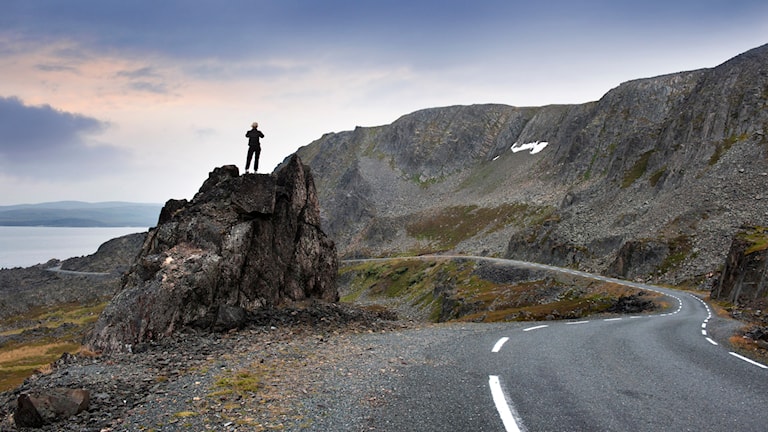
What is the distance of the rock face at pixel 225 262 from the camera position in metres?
20.5

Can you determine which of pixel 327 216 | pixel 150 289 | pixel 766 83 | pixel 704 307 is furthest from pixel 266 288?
pixel 327 216

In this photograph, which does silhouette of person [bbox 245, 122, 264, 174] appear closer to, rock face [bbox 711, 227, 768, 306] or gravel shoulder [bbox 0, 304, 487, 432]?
gravel shoulder [bbox 0, 304, 487, 432]

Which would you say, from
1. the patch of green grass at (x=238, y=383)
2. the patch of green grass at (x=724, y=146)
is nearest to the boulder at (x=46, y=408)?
the patch of green grass at (x=238, y=383)

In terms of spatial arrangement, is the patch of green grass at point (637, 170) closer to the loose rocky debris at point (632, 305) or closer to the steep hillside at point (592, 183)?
the steep hillside at point (592, 183)

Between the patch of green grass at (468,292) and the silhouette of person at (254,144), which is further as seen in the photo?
the patch of green grass at (468,292)

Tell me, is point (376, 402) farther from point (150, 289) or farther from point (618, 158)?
point (618, 158)

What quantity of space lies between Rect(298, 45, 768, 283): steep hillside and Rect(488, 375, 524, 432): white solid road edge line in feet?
180

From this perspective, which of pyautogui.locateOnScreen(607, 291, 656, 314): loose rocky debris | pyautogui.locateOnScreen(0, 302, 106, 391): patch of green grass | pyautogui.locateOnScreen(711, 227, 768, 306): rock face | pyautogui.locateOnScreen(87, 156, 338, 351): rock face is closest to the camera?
pyautogui.locateOnScreen(87, 156, 338, 351): rock face

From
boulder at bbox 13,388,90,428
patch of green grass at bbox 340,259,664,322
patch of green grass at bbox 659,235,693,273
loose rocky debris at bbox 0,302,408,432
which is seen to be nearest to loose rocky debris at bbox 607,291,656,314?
patch of green grass at bbox 340,259,664,322

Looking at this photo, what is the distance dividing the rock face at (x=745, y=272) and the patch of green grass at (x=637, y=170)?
166ft

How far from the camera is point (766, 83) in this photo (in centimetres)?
8281

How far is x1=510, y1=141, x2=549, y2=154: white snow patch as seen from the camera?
159 metres

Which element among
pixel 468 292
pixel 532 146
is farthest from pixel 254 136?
pixel 532 146

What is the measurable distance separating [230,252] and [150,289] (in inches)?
173
